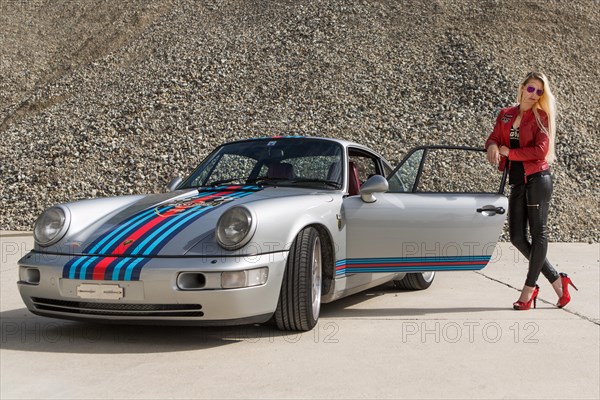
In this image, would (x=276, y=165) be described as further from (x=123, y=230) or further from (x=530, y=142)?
(x=530, y=142)

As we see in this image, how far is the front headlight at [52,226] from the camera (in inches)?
168

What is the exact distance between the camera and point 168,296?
3760 millimetres

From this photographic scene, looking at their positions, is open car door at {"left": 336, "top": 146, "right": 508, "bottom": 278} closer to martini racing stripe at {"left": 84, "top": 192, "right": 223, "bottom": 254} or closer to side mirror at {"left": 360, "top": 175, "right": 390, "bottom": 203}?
side mirror at {"left": 360, "top": 175, "right": 390, "bottom": 203}

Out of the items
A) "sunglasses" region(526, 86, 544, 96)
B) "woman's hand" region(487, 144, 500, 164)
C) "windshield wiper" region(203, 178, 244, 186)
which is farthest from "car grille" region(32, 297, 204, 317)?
"sunglasses" region(526, 86, 544, 96)

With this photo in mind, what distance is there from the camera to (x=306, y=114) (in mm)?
17484

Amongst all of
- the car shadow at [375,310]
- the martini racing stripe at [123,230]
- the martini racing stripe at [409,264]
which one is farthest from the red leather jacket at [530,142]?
the martini racing stripe at [123,230]

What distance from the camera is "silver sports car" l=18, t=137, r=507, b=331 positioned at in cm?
382

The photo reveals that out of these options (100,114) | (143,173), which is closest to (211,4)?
(100,114)

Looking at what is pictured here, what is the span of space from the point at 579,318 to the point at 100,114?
49.5 feet

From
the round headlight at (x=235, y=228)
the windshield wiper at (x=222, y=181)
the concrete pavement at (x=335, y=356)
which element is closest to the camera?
the concrete pavement at (x=335, y=356)

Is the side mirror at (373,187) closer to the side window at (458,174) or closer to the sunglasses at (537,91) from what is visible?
the sunglasses at (537,91)

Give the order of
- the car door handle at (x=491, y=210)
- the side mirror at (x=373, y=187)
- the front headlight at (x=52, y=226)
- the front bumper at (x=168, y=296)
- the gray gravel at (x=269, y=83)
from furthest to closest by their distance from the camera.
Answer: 1. the gray gravel at (x=269, y=83)
2. the car door handle at (x=491, y=210)
3. the side mirror at (x=373, y=187)
4. the front headlight at (x=52, y=226)
5. the front bumper at (x=168, y=296)

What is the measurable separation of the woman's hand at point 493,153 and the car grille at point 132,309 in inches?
101

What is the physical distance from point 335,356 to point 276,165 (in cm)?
194
